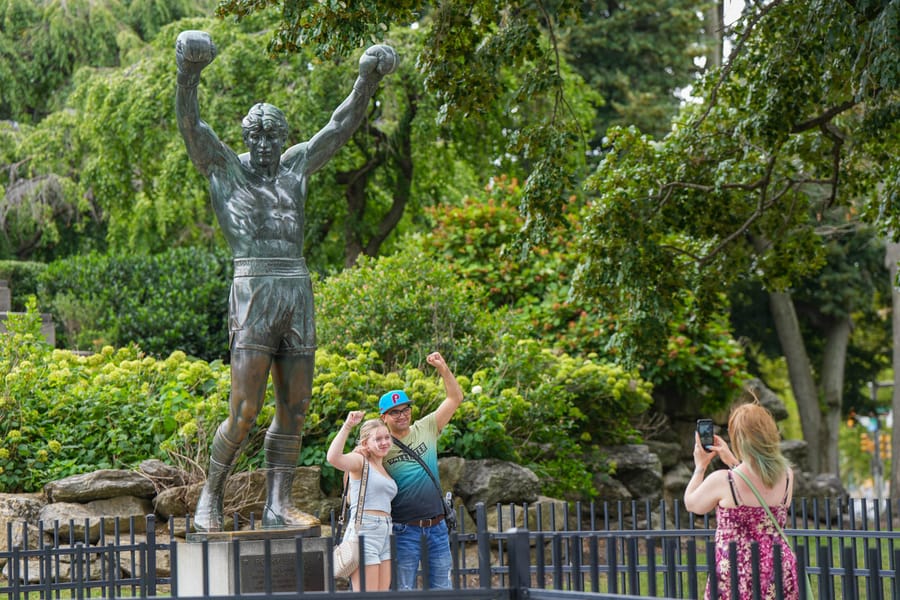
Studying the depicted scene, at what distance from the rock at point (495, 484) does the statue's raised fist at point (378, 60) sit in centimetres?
510

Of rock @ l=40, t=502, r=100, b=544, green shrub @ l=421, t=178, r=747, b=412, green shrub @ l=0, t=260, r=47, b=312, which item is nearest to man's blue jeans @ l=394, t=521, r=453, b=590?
rock @ l=40, t=502, r=100, b=544

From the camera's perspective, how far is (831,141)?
40.4 feet

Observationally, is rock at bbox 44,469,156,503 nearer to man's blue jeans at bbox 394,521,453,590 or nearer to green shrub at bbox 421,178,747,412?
man's blue jeans at bbox 394,521,453,590

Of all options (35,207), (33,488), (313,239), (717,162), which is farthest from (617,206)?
(35,207)

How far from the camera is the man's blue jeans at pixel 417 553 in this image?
6543 millimetres

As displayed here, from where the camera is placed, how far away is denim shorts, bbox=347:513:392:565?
20.2 feet

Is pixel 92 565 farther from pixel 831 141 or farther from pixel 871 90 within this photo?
pixel 831 141

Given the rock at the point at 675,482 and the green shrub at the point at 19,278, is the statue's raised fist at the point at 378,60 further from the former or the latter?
the green shrub at the point at 19,278

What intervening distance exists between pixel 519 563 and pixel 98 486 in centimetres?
622

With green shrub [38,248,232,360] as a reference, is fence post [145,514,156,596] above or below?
below

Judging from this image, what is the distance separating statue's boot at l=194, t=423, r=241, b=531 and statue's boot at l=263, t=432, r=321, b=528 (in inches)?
7.9

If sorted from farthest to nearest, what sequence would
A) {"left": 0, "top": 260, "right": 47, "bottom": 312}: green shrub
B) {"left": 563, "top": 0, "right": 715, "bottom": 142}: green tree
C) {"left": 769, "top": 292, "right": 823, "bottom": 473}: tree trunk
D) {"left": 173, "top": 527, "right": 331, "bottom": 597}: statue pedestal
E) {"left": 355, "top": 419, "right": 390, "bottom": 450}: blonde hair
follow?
1. {"left": 563, "top": 0, "right": 715, "bottom": 142}: green tree
2. {"left": 769, "top": 292, "right": 823, "bottom": 473}: tree trunk
3. {"left": 0, "top": 260, "right": 47, "bottom": 312}: green shrub
4. {"left": 355, "top": 419, "right": 390, "bottom": 450}: blonde hair
5. {"left": 173, "top": 527, "right": 331, "bottom": 597}: statue pedestal

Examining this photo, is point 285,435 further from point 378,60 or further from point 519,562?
point 519,562

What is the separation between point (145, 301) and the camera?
1581cm
